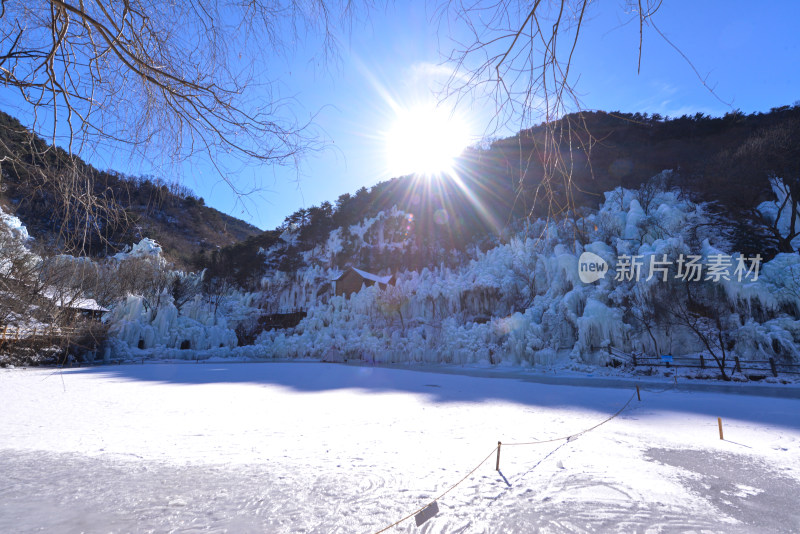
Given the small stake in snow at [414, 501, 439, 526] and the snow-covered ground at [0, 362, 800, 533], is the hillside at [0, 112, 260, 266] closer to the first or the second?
the snow-covered ground at [0, 362, 800, 533]

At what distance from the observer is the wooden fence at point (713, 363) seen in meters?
12.5

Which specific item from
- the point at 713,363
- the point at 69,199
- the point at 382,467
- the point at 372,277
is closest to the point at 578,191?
the point at 713,363

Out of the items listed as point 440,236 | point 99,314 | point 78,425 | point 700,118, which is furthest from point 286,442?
point 700,118

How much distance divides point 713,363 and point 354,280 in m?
24.3

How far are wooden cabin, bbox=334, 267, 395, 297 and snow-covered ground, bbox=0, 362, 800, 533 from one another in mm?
23624

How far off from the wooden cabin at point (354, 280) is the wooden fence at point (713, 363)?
731 inches

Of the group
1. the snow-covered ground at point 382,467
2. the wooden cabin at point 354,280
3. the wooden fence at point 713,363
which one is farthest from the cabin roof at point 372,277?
the snow-covered ground at point 382,467

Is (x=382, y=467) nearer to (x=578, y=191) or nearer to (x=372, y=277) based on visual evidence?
(x=578, y=191)

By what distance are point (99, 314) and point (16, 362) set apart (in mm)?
6416

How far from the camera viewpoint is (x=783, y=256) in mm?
14133

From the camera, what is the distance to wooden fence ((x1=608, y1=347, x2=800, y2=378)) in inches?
492

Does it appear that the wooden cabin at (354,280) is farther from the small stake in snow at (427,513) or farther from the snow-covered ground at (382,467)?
the small stake in snow at (427,513)

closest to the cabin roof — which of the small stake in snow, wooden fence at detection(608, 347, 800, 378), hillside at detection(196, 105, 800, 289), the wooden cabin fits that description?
the wooden cabin

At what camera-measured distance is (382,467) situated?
3.76m
